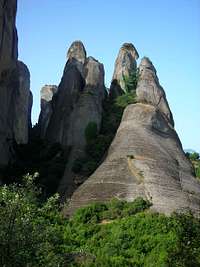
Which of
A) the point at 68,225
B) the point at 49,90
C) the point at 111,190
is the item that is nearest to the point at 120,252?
the point at 68,225

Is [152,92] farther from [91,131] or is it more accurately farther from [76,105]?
[91,131]

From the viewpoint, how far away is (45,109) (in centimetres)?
8000

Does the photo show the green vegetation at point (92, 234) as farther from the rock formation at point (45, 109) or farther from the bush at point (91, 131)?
the rock formation at point (45, 109)

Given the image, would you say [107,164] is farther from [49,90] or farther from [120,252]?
[49,90]

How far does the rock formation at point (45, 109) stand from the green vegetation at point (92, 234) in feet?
92.2

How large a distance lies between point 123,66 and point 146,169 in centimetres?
3117

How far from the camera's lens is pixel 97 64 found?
70.4 metres

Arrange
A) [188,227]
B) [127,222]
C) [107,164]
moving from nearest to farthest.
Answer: [188,227]
[127,222]
[107,164]

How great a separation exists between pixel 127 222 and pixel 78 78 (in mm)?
29131

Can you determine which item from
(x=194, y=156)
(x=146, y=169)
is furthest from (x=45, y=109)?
(x=146, y=169)

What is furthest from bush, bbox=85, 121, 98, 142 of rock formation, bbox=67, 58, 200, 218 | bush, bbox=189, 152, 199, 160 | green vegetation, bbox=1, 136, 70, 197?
bush, bbox=189, 152, 199, 160

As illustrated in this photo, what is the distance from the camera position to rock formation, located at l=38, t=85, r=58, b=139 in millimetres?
75438

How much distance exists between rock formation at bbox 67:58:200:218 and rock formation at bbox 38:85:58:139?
16169mm

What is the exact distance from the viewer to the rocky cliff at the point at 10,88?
52.1 m
